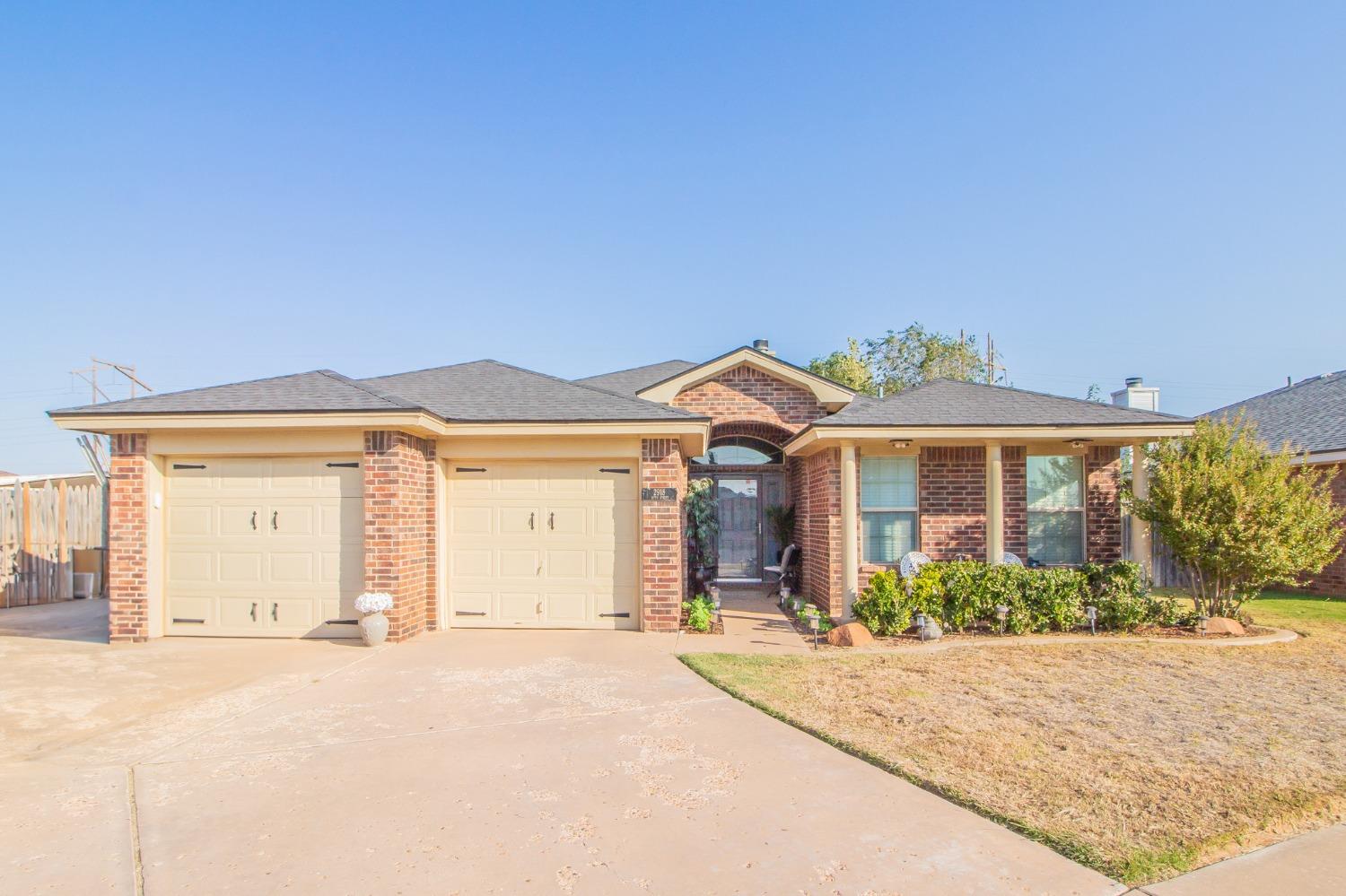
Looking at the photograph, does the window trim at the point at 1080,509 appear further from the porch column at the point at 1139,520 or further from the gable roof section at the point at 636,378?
the gable roof section at the point at 636,378

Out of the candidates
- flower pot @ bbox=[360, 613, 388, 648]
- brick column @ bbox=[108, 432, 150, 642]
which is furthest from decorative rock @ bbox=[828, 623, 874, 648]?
brick column @ bbox=[108, 432, 150, 642]

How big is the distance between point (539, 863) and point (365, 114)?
11171 mm

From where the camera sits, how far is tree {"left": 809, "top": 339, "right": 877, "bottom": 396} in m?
28.5

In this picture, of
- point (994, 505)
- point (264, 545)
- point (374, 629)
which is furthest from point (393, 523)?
point (994, 505)

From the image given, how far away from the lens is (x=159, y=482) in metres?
8.79

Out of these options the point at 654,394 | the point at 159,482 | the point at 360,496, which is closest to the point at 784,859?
the point at 360,496

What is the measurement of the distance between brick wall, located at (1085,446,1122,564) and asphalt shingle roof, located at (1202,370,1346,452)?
3.41 metres

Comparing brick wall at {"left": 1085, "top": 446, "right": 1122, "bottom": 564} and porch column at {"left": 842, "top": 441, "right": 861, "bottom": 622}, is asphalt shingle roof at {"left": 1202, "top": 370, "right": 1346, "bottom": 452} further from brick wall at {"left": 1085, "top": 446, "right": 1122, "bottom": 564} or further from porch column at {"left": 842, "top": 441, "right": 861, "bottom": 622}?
porch column at {"left": 842, "top": 441, "right": 861, "bottom": 622}

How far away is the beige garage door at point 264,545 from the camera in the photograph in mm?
8648

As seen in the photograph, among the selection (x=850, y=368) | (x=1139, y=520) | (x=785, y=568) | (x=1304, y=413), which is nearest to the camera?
(x=1139, y=520)

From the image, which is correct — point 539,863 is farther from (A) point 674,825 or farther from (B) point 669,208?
(B) point 669,208

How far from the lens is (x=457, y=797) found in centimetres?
388

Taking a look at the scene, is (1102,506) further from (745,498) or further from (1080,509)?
(745,498)

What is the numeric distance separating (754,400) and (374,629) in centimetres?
742
